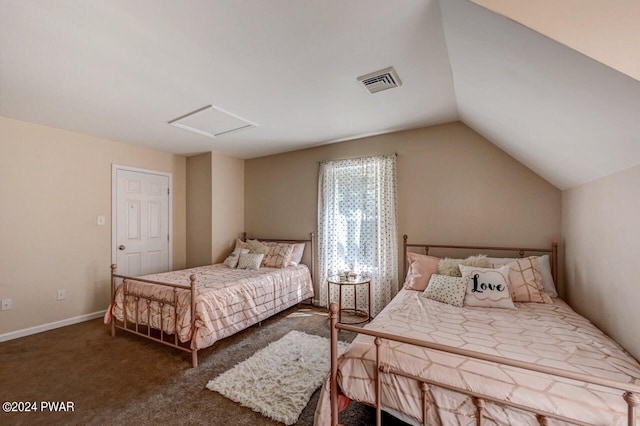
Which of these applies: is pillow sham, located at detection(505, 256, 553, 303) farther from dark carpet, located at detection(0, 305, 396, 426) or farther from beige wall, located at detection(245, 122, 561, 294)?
dark carpet, located at detection(0, 305, 396, 426)

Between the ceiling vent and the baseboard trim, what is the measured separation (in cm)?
446

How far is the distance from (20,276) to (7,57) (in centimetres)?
251

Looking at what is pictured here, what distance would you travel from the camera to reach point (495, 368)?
1275 mm

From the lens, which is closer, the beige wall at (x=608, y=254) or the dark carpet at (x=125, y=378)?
the beige wall at (x=608, y=254)

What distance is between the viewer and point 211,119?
10.0 feet

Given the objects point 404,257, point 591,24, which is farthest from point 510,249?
point 591,24

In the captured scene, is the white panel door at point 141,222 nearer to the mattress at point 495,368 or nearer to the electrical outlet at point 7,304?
the electrical outlet at point 7,304

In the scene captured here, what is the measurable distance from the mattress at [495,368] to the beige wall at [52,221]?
3.77 meters

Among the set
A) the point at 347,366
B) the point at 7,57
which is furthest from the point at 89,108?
the point at 347,366

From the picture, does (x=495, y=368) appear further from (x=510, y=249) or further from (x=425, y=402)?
(x=510, y=249)

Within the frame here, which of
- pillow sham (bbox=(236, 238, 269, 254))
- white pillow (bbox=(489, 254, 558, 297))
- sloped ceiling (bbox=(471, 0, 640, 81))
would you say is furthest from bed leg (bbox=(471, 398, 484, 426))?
pillow sham (bbox=(236, 238, 269, 254))

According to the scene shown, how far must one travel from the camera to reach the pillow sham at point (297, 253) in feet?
13.3

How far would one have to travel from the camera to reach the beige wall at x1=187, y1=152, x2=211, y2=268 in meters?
4.43

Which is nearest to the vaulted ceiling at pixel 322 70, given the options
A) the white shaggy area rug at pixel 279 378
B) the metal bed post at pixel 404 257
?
the metal bed post at pixel 404 257
